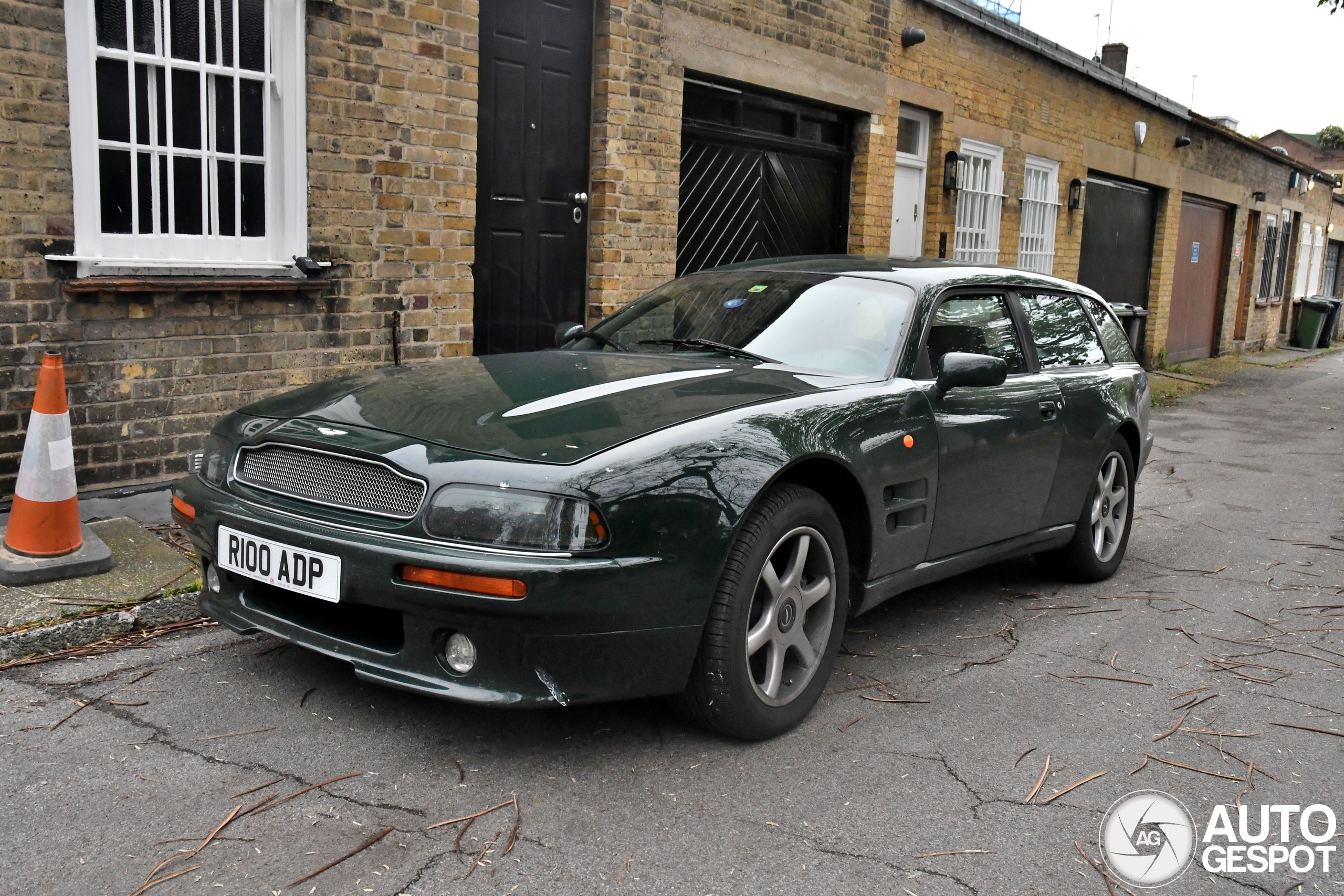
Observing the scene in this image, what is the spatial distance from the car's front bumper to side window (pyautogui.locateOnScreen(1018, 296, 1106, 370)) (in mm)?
2748

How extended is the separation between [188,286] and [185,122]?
0.83m

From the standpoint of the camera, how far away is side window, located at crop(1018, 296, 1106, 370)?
518 centimetres

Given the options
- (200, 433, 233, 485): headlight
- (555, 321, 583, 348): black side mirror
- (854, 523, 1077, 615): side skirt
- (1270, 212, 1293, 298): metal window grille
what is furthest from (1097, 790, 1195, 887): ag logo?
(1270, 212, 1293, 298): metal window grille

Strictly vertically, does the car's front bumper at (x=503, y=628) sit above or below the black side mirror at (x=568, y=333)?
below

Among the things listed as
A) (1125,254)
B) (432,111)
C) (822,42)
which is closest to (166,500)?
(432,111)

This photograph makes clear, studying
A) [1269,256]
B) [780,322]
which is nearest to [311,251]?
[780,322]

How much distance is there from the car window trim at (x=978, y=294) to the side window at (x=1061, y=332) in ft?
0.31

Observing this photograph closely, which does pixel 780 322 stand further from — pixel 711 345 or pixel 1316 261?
pixel 1316 261

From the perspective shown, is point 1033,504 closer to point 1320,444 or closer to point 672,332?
point 672,332

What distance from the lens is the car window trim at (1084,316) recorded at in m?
5.09

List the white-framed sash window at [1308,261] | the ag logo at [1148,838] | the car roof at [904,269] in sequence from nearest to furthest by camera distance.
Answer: the ag logo at [1148,838] → the car roof at [904,269] → the white-framed sash window at [1308,261]

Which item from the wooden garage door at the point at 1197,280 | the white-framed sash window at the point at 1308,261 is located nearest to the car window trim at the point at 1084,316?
the wooden garage door at the point at 1197,280

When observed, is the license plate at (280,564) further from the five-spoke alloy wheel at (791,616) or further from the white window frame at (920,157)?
the white window frame at (920,157)

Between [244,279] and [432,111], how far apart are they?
5.40ft
